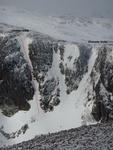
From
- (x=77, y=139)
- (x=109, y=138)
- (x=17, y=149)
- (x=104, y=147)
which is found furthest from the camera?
(x=17, y=149)

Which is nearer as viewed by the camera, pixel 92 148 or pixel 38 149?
pixel 92 148

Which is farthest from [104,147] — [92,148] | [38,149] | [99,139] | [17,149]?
[17,149]

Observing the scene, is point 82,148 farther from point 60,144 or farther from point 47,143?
point 47,143

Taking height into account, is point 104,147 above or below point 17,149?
above

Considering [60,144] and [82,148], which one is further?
[60,144]

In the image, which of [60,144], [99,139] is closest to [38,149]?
[60,144]

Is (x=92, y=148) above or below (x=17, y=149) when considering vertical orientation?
above

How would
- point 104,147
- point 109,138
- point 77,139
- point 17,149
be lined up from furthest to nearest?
1. point 17,149
2. point 77,139
3. point 109,138
4. point 104,147

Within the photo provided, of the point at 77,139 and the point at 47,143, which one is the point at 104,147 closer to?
the point at 77,139
